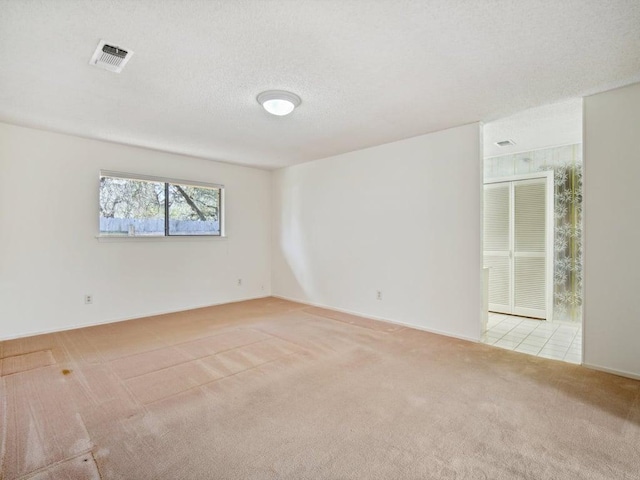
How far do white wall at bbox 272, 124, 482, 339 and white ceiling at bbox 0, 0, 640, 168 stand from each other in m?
0.56

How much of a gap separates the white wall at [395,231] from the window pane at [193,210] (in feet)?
4.20

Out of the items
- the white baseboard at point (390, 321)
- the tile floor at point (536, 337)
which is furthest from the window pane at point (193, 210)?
the tile floor at point (536, 337)

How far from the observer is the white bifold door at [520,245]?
455cm

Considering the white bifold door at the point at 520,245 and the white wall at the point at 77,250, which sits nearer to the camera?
the white wall at the point at 77,250

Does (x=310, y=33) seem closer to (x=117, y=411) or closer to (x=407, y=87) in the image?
(x=407, y=87)

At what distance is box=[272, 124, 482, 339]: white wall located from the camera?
368 cm

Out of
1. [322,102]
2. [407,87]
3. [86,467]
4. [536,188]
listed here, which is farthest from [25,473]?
[536,188]

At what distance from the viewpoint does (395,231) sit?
14.2 feet

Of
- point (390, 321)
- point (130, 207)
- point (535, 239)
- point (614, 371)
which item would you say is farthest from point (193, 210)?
point (614, 371)

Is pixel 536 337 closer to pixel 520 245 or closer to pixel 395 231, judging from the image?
pixel 520 245

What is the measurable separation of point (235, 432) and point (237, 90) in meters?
2.59

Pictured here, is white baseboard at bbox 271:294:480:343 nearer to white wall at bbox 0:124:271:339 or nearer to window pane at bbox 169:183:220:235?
white wall at bbox 0:124:271:339

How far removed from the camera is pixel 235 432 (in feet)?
6.30

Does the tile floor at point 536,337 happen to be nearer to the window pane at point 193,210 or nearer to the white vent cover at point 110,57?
the white vent cover at point 110,57
